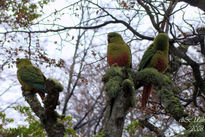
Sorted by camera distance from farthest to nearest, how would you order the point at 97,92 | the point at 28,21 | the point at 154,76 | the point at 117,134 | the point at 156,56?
the point at 97,92, the point at 28,21, the point at 156,56, the point at 154,76, the point at 117,134

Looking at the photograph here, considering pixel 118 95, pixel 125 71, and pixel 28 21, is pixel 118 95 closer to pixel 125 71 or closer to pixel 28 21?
pixel 125 71

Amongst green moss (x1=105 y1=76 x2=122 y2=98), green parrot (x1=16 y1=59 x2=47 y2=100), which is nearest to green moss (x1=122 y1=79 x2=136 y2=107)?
green moss (x1=105 y1=76 x2=122 y2=98)

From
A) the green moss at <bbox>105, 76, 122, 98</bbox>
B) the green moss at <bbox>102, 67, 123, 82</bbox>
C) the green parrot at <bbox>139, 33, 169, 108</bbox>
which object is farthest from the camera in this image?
the green parrot at <bbox>139, 33, 169, 108</bbox>

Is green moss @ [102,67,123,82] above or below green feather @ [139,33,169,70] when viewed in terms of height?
below

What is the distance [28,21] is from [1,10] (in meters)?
1.54

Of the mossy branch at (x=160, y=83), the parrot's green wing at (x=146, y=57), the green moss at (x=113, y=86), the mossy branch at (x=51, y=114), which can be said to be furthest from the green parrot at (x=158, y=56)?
the mossy branch at (x=51, y=114)

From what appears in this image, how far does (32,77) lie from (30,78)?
1.8 inches

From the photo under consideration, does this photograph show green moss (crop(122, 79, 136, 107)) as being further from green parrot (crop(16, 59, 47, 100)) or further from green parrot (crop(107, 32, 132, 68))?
green parrot (crop(16, 59, 47, 100))

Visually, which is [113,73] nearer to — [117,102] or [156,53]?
[117,102]

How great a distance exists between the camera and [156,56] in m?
3.86

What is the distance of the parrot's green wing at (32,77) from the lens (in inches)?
181

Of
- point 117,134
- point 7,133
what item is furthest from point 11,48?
point 117,134

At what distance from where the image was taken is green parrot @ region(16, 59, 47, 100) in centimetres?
454

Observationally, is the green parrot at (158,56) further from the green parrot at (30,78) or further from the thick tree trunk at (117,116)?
the green parrot at (30,78)
